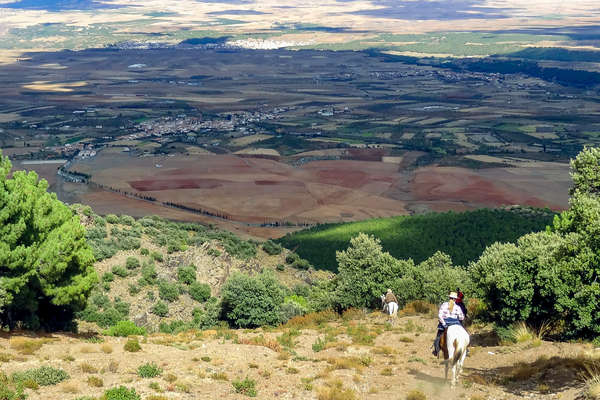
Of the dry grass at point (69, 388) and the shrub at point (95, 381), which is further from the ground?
the dry grass at point (69, 388)

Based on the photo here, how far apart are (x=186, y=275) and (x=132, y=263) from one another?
4.29 m

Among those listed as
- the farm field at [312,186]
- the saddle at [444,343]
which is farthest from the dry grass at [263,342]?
the farm field at [312,186]

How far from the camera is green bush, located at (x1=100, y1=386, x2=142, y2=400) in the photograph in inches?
794

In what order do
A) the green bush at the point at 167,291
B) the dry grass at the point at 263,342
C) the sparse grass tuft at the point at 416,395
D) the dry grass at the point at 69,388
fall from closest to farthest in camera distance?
1. the sparse grass tuft at the point at 416,395
2. the dry grass at the point at 69,388
3. the dry grass at the point at 263,342
4. the green bush at the point at 167,291

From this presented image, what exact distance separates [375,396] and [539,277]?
10621 mm

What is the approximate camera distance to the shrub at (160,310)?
45.0 meters

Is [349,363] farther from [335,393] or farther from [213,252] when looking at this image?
[213,252]

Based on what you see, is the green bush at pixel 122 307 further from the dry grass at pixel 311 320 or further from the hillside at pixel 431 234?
the hillside at pixel 431 234

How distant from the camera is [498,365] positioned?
1007 inches

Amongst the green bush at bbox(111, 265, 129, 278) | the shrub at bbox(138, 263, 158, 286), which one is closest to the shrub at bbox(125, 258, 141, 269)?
the shrub at bbox(138, 263, 158, 286)

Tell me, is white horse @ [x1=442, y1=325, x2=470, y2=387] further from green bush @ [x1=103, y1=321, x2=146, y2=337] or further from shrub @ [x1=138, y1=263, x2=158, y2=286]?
shrub @ [x1=138, y1=263, x2=158, y2=286]

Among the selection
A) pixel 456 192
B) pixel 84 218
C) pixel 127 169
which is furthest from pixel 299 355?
pixel 127 169

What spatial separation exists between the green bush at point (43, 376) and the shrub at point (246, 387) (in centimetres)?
575

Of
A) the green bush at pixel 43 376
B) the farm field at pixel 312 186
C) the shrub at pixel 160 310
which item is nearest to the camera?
the green bush at pixel 43 376
